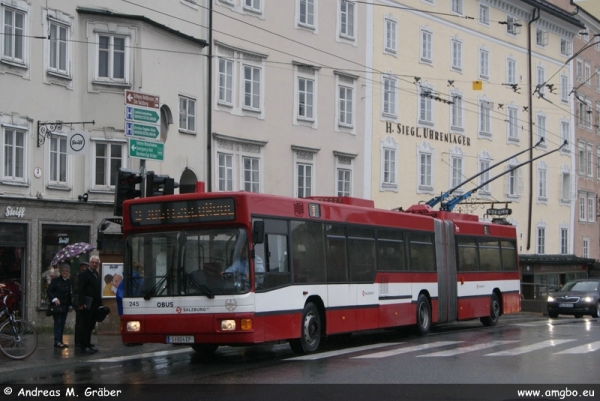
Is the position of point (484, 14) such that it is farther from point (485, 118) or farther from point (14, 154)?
point (14, 154)

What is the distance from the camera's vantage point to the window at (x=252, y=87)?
3462 cm

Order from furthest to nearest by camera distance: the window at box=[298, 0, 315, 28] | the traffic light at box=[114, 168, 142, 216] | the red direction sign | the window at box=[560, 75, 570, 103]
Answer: the window at box=[560, 75, 570, 103], the window at box=[298, 0, 315, 28], the traffic light at box=[114, 168, 142, 216], the red direction sign

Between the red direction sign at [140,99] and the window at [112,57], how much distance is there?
8.72 metres

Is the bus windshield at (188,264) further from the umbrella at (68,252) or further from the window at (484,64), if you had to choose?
the window at (484,64)

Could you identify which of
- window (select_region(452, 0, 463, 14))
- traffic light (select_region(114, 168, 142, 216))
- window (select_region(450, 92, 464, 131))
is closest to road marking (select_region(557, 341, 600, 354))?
traffic light (select_region(114, 168, 142, 216))

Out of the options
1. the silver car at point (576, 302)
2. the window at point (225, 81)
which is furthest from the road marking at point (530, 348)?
the silver car at point (576, 302)

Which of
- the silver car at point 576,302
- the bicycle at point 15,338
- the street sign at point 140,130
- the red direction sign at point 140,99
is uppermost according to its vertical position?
the red direction sign at point 140,99

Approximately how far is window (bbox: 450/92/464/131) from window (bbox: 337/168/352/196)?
913cm

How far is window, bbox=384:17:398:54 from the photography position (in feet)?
138

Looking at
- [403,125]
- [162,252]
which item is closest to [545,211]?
[403,125]

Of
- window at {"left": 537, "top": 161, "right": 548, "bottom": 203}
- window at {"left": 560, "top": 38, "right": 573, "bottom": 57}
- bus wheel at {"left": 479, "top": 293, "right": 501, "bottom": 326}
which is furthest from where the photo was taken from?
window at {"left": 560, "top": 38, "right": 573, "bottom": 57}

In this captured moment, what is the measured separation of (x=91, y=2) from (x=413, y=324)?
13.3 metres

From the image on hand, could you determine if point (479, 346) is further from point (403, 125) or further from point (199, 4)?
point (403, 125)

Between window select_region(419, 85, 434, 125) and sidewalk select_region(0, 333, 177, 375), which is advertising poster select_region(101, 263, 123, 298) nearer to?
sidewalk select_region(0, 333, 177, 375)
